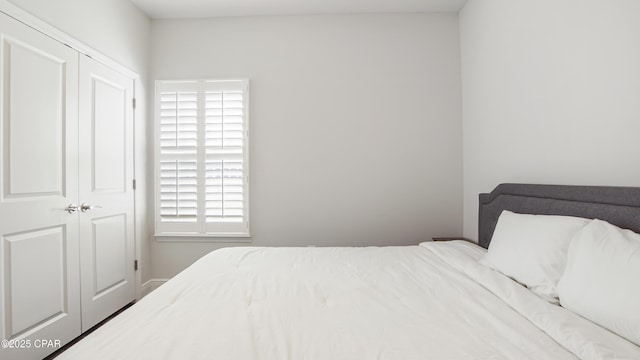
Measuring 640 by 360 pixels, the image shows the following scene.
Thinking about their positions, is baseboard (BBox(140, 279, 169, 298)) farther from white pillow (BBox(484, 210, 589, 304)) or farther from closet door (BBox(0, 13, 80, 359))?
white pillow (BBox(484, 210, 589, 304))

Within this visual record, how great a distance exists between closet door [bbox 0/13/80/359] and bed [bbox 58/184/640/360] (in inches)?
40.9

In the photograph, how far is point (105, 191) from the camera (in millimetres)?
2258

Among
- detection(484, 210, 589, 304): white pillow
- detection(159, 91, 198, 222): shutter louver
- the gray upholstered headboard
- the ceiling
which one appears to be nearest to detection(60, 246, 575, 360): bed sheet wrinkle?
detection(484, 210, 589, 304): white pillow

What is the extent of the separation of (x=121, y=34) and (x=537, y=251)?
3.52 m

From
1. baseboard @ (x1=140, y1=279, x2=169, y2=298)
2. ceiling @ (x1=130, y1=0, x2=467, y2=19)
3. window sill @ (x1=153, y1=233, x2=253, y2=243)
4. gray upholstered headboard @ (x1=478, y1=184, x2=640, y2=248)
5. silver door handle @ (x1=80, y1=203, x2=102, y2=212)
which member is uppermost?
ceiling @ (x1=130, y1=0, x2=467, y2=19)

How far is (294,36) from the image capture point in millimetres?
2775

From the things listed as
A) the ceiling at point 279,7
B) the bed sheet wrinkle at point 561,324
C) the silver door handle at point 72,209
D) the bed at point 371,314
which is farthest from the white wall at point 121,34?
the bed sheet wrinkle at point 561,324

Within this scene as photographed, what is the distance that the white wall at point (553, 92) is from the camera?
48.0 inches

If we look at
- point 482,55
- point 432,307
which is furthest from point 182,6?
point 432,307

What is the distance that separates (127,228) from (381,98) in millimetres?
2777

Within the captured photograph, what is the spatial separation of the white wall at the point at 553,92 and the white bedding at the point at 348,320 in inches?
31.0

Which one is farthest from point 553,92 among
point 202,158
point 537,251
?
point 202,158

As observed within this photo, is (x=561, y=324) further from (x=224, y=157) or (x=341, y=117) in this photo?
(x=224, y=157)

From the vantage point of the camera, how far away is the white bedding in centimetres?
82
